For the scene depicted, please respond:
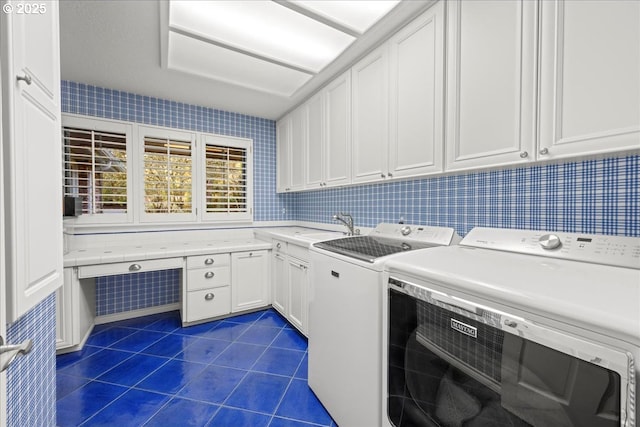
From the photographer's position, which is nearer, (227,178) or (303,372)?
(303,372)

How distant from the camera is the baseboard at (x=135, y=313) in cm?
275

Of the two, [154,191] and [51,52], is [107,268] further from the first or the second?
[51,52]

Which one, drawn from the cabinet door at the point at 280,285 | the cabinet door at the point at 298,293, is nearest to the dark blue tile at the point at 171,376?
the cabinet door at the point at 298,293

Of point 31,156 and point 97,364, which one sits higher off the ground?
point 31,156

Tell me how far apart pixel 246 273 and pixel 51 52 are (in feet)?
7.49

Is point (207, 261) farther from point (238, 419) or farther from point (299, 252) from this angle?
point (238, 419)

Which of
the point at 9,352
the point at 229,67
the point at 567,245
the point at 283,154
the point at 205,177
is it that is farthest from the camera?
the point at 283,154

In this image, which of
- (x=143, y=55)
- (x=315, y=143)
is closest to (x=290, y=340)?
(x=315, y=143)

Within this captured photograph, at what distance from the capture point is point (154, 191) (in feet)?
9.78

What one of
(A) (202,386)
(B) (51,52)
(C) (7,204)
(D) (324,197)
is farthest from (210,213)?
(C) (7,204)

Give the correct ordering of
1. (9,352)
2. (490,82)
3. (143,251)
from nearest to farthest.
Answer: (9,352), (490,82), (143,251)

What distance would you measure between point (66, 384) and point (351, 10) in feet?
9.82

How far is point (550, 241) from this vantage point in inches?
45.6

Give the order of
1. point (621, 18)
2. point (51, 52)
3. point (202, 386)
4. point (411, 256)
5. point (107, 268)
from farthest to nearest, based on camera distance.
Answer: point (107, 268) → point (202, 386) → point (411, 256) → point (51, 52) → point (621, 18)
